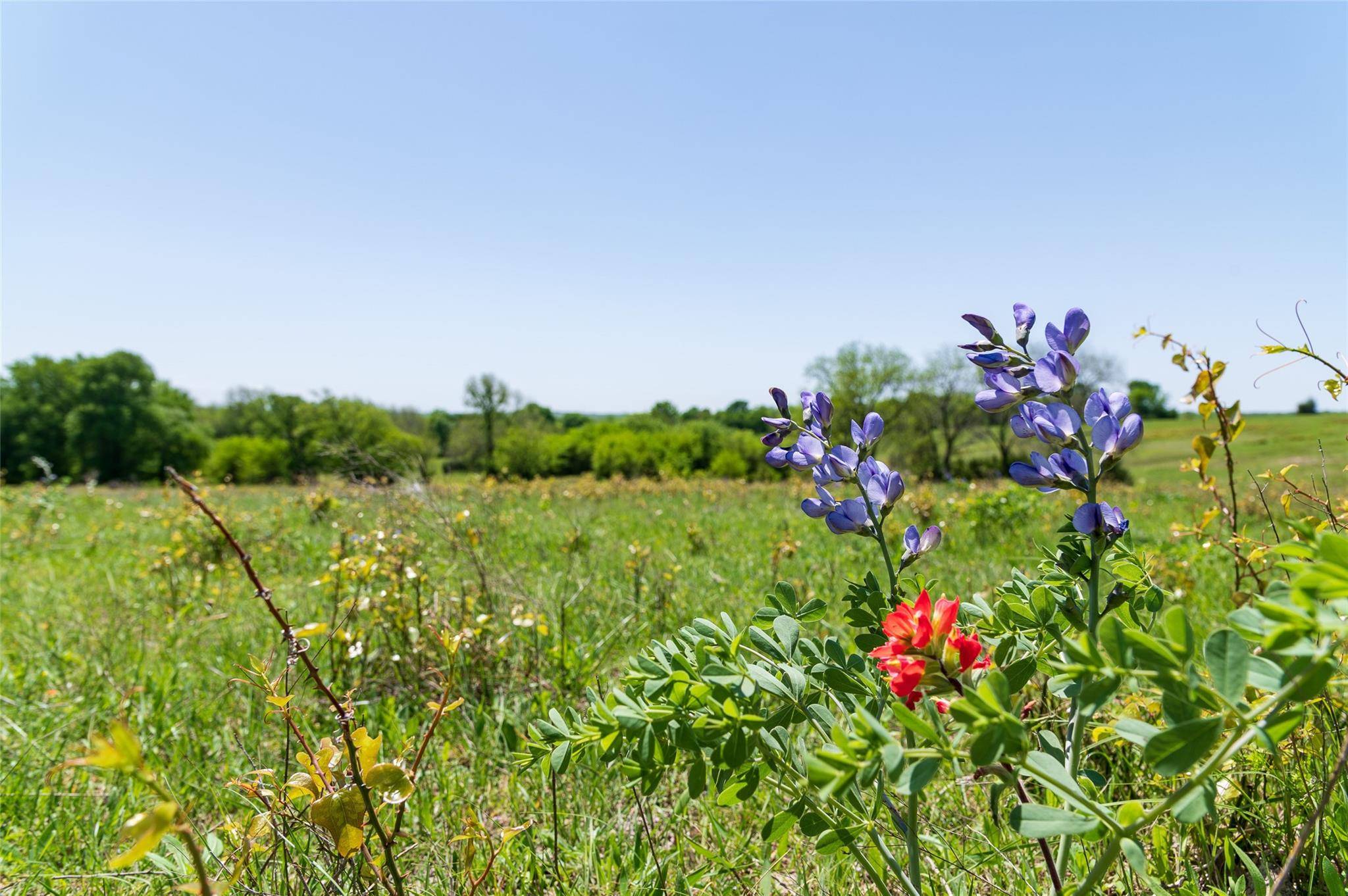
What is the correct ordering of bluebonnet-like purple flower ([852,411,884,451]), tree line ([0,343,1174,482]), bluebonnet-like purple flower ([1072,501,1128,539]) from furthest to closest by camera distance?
tree line ([0,343,1174,482]) → bluebonnet-like purple flower ([852,411,884,451]) → bluebonnet-like purple flower ([1072,501,1128,539])

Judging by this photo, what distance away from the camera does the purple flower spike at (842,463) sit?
1.16 metres

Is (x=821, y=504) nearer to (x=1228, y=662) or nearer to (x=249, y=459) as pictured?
(x=1228, y=662)

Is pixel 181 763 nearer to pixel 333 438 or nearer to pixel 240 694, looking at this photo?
pixel 240 694

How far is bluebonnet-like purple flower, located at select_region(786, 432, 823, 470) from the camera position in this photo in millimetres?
1165

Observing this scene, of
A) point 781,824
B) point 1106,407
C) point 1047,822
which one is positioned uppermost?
point 1106,407

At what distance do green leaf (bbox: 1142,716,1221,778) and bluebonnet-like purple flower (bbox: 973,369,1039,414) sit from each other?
48 cm

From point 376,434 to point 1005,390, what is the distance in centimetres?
3322

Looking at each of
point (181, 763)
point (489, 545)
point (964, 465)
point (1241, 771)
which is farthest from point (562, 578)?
point (964, 465)

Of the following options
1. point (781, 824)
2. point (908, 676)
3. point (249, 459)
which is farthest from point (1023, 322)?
point (249, 459)

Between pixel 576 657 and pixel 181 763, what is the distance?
1.41 metres

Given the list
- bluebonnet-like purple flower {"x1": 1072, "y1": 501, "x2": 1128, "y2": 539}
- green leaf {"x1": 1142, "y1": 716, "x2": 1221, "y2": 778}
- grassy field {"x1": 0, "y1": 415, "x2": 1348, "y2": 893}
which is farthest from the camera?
grassy field {"x1": 0, "y1": 415, "x2": 1348, "y2": 893}

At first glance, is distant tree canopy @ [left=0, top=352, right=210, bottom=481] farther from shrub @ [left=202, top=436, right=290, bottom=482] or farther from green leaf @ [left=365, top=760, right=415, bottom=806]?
green leaf @ [left=365, top=760, right=415, bottom=806]

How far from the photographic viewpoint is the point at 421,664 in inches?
112

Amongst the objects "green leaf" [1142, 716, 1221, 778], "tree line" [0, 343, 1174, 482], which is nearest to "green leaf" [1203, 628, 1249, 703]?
"green leaf" [1142, 716, 1221, 778]
